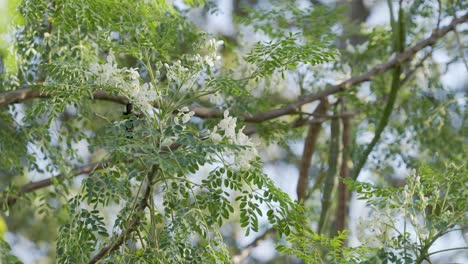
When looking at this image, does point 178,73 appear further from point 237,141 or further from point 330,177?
point 330,177

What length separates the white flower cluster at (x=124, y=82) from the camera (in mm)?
1879

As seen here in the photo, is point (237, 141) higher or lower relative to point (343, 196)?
lower

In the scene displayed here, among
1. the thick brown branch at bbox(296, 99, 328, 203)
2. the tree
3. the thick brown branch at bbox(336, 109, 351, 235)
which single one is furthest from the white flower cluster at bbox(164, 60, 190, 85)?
the thick brown branch at bbox(296, 99, 328, 203)

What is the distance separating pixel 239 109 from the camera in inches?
120

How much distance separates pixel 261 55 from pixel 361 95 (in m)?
1.90

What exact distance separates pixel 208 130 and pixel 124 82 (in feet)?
0.68

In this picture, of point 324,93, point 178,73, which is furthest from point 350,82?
point 178,73

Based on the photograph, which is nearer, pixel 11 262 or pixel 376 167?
pixel 11 262

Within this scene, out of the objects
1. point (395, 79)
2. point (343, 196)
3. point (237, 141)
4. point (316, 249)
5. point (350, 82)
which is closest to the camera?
point (237, 141)

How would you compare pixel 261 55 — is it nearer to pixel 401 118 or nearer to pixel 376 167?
pixel 376 167

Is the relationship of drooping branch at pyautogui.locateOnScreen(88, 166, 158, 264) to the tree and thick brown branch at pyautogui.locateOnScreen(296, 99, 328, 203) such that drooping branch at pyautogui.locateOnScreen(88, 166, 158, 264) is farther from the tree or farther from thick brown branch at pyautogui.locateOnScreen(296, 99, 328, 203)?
thick brown branch at pyautogui.locateOnScreen(296, 99, 328, 203)

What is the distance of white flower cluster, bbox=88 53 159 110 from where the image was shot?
1879 millimetres

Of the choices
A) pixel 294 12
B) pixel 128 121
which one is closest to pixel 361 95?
pixel 294 12

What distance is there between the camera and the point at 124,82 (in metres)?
1.89
